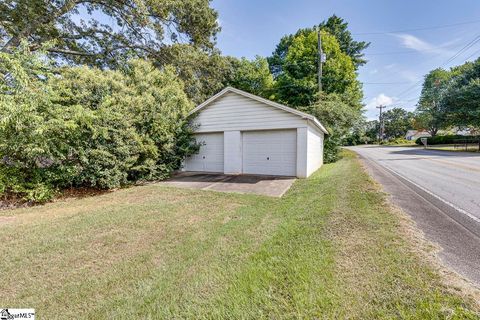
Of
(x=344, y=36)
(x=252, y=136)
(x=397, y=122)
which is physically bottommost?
(x=252, y=136)

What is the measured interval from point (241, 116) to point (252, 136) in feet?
3.35

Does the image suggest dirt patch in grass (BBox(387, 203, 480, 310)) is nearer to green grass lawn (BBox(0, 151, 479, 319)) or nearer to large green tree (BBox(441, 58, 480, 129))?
green grass lawn (BBox(0, 151, 479, 319))

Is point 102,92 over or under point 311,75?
under

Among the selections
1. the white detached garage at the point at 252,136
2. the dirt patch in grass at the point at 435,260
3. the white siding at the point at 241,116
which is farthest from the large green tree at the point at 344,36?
the dirt patch in grass at the point at 435,260

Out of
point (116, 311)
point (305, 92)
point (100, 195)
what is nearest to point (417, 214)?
point (116, 311)

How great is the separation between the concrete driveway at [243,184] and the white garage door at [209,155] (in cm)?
150

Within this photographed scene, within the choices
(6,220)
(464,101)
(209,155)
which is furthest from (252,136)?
(464,101)

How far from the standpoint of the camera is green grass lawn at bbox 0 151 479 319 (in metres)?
1.95

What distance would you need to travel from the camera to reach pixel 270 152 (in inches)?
365

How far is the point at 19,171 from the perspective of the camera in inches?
240

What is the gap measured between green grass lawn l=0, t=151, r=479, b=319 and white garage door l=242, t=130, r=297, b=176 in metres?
4.14

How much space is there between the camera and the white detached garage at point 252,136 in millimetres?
8586

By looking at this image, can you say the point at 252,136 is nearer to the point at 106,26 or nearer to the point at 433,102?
the point at 106,26

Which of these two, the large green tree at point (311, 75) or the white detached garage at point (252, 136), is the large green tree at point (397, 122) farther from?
the white detached garage at point (252, 136)
